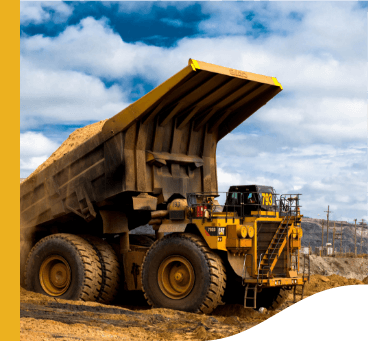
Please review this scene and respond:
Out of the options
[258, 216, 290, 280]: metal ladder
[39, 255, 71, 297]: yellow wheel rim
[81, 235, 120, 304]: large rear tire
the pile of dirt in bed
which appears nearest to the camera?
[258, 216, 290, 280]: metal ladder

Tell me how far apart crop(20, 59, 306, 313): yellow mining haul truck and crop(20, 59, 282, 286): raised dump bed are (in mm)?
22

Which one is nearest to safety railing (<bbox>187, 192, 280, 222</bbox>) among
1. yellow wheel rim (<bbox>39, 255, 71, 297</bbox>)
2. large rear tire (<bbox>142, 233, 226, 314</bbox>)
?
large rear tire (<bbox>142, 233, 226, 314</bbox>)

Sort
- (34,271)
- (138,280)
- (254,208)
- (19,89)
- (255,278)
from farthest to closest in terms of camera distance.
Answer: (34,271) < (138,280) < (254,208) < (255,278) < (19,89)

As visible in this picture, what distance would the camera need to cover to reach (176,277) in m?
9.56

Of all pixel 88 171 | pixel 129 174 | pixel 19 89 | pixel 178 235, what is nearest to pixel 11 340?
pixel 19 89

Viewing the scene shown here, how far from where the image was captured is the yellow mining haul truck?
9.33 m

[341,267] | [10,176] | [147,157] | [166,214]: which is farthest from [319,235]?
[10,176]

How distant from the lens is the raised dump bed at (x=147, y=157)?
10023 mm

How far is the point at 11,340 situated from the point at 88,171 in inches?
252

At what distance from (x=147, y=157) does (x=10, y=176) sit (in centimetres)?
560

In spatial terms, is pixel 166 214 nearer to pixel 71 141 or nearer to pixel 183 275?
pixel 183 275

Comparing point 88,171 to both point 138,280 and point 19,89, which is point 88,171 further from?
point 19,89

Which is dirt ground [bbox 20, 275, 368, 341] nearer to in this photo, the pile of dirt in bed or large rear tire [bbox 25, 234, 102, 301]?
large rear tire [bbox 25, 234, 102, 301]

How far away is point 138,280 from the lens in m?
10.7
